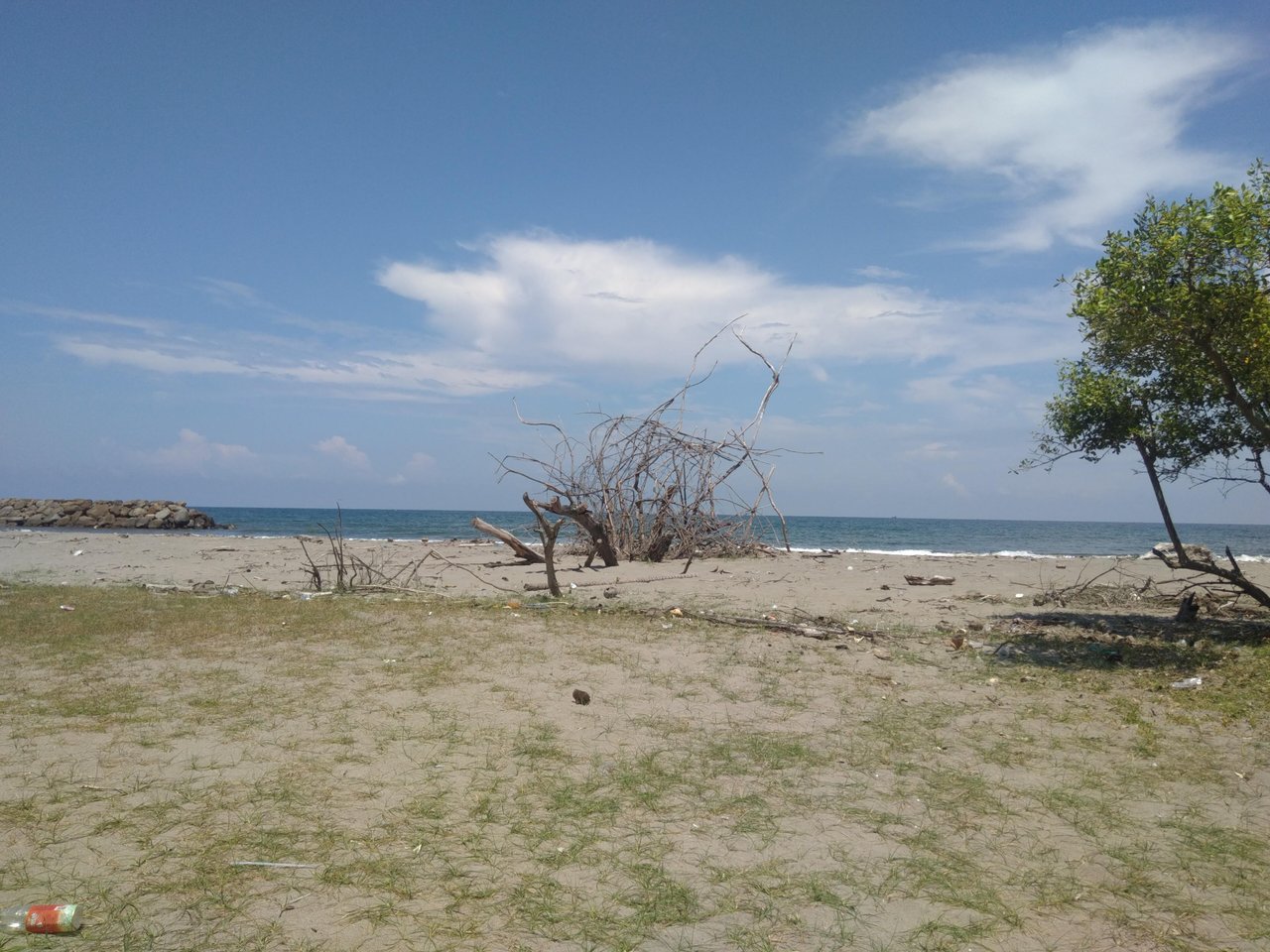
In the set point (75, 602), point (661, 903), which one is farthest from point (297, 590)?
point (661, 903)

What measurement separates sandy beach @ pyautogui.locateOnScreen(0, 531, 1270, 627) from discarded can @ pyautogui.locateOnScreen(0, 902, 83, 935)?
7.05m

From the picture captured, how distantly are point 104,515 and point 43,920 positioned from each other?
48.3 meters

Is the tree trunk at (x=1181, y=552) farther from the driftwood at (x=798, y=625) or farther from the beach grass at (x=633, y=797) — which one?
the driftwood at (x=798, y=625)

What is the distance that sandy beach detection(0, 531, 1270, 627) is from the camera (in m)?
9.74

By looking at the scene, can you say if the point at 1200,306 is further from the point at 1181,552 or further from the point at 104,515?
the point at 104,515

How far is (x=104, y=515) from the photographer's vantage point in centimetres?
4353

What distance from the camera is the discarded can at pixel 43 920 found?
260 cm

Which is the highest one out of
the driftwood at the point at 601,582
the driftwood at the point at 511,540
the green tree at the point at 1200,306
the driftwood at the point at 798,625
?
the green tree at the point at 1200,306

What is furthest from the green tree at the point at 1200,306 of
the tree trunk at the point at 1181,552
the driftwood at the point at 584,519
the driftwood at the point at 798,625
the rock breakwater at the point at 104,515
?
the rock breakwater at the point at 104,515

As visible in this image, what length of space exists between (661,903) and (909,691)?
133 inches

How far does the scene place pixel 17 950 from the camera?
8.27 feet

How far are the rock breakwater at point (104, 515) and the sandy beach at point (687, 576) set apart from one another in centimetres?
2681

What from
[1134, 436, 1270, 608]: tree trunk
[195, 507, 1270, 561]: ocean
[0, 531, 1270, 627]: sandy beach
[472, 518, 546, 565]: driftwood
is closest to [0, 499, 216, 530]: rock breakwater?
[195, 507, 1270, 561]: ocean

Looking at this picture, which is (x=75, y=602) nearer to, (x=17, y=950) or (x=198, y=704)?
(x=198, y=704)
